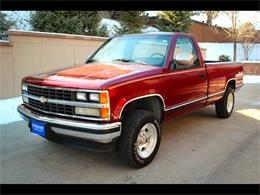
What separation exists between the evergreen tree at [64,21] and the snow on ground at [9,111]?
3051mm

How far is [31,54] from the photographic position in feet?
26.3

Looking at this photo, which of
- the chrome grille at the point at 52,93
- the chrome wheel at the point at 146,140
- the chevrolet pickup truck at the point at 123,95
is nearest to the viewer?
the chevrolet pickup truck at the point at 123,95

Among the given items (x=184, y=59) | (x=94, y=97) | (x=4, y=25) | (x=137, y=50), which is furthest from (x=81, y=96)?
(x=4, y=25)

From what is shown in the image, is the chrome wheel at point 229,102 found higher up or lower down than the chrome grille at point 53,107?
lower down

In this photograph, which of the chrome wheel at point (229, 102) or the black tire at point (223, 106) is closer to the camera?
the black tire at point (223, 106)

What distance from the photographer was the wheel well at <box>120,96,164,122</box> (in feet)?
12.8

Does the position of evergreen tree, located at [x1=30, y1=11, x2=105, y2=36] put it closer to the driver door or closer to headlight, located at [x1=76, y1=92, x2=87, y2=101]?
the driver door

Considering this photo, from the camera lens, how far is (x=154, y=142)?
13.4 feet

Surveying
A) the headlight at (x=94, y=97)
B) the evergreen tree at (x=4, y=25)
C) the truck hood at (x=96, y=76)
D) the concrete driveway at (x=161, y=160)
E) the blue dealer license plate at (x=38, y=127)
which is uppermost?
the evergreen tree at (x=4, y=25)

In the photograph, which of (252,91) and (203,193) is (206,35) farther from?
(203,193)

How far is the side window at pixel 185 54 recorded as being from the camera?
4.64 meters

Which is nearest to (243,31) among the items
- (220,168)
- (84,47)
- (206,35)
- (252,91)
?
(206,35)

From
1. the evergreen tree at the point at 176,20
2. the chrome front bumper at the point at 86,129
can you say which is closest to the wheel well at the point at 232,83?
the chrome front bumper at the point at 86,129

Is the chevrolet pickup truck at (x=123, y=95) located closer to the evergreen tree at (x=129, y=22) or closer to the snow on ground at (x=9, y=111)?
the snow on ground at (x=9, y=111)
